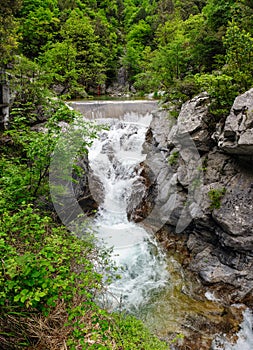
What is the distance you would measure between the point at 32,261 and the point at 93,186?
20.4ft

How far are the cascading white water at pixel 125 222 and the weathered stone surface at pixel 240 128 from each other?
3210 millimetres

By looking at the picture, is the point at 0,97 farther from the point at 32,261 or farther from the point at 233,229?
the point at 233,229

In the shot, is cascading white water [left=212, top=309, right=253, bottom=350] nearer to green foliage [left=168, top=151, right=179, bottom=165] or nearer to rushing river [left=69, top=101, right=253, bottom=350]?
rushing river [left=69, top=101, right=253, bottom=350]

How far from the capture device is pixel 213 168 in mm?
6180

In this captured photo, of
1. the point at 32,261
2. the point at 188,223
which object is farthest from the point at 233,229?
the point at 32,261

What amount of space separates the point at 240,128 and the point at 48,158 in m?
3.79

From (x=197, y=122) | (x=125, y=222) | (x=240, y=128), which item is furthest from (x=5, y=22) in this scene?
(x=125, y=222)

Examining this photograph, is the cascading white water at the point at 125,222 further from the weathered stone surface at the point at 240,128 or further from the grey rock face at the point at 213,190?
the weathered stone surface at the point at 240,128

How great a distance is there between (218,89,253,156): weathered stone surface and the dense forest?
2.38 ft

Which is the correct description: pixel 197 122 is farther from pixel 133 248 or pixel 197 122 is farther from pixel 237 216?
pixel 133 248

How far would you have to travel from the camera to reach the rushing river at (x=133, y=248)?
4634 millimetres

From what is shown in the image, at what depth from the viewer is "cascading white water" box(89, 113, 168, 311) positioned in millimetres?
5452

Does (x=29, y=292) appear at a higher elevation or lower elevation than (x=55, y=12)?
lower

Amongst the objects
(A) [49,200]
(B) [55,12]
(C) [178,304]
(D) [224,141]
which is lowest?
(C) [178,304]
